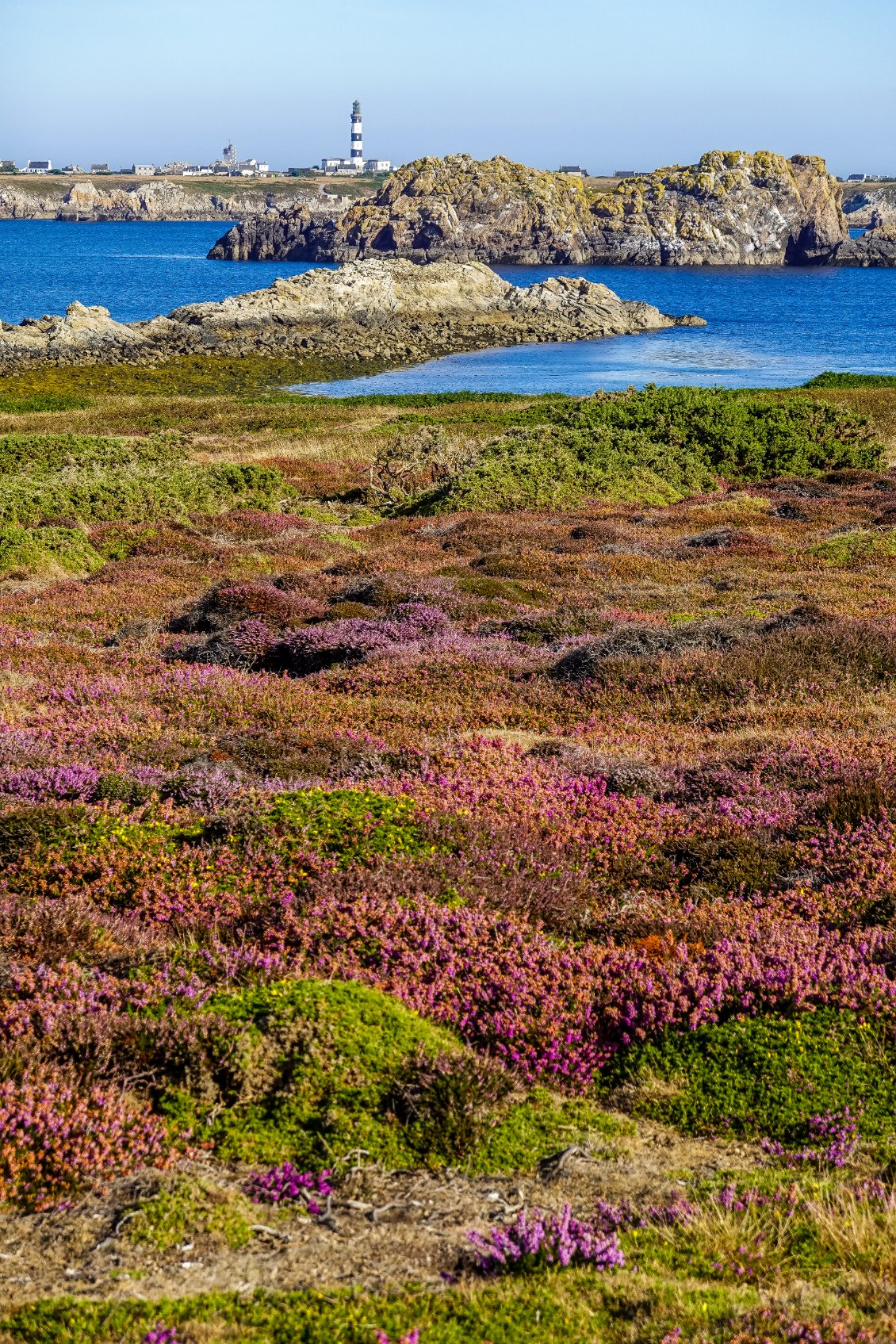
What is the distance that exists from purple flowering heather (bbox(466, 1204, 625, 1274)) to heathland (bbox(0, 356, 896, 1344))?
0.06 feet

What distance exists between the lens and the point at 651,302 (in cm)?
13888

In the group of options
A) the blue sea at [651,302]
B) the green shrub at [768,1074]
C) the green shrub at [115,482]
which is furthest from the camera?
the blue sea at [651,302]

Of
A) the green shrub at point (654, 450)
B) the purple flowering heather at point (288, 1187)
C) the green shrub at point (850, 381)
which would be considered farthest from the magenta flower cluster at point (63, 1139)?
the green shrub at point (850, 381)

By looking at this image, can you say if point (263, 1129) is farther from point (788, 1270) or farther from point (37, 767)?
point (37, 767)

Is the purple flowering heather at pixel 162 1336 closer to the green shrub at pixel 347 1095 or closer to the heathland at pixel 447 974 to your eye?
the heathland at pixel 447 974

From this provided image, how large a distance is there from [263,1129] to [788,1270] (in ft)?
8.11

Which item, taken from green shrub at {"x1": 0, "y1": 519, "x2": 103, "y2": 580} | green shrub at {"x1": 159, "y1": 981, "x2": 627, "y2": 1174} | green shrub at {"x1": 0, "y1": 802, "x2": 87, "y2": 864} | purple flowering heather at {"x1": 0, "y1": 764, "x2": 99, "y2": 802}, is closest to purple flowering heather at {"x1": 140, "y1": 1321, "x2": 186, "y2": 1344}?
green shrub at {"x1": 159, "y1": 981, "x2": 627, "y2": 1174}

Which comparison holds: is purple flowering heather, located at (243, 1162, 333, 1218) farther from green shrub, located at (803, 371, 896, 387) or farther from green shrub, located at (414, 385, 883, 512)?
green shrub, located at (803, 371, 896, 387)

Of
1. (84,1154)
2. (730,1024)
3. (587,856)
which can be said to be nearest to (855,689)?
(587,856)

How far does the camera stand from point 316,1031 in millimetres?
5543

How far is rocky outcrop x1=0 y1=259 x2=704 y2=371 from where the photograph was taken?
8050 cm

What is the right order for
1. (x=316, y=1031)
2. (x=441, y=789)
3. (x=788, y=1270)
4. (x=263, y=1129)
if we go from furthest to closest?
(x=441, y=789) → (x=316, y=1031) → (x=263, y=1129) → (x=788, y=1270)

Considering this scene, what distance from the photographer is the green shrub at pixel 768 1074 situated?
5375 millimetres

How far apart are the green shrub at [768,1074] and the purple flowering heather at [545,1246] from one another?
132 centimetres
